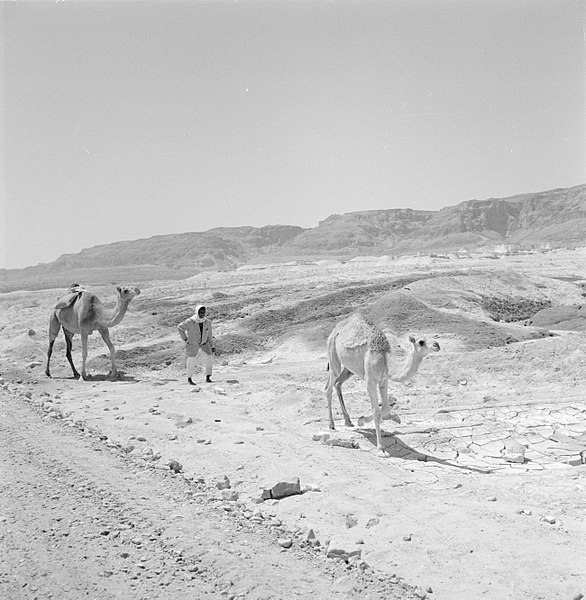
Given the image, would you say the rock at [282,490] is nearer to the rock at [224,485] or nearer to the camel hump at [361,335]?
the rock at [224,485]

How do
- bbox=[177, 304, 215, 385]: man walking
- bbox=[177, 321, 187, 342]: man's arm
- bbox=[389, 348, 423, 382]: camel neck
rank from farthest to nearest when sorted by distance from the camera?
bbox=[177, 321, 187, 342]: man's arm < bbox=[177, 304, 215, 385]: man walking < bbox=[389, 348, 423, 382]: camel neck

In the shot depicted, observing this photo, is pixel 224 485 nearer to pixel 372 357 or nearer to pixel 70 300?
pixel 372 357

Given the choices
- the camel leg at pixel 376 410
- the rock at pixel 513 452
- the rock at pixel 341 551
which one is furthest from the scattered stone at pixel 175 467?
the rock at pixel 513 452

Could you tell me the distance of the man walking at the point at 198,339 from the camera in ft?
47.5

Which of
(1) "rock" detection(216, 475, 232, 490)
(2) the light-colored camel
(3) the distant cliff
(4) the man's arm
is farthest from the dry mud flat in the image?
(3) the distant cliff

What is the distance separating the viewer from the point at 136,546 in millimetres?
5293

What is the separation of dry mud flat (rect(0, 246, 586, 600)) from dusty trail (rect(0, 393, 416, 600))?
19 centimetres

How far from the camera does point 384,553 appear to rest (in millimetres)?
5234

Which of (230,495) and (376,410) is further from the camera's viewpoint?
(376,410)

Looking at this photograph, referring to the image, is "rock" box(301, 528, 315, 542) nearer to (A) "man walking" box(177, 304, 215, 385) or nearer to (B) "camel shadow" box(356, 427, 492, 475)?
(B) "camel shadow" box(356, 427, 492, 475)

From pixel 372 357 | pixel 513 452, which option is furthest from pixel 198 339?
pixel 513 452

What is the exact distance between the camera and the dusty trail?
461 centimetres

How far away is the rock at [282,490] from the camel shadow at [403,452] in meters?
2.23

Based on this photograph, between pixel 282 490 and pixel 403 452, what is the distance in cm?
259
